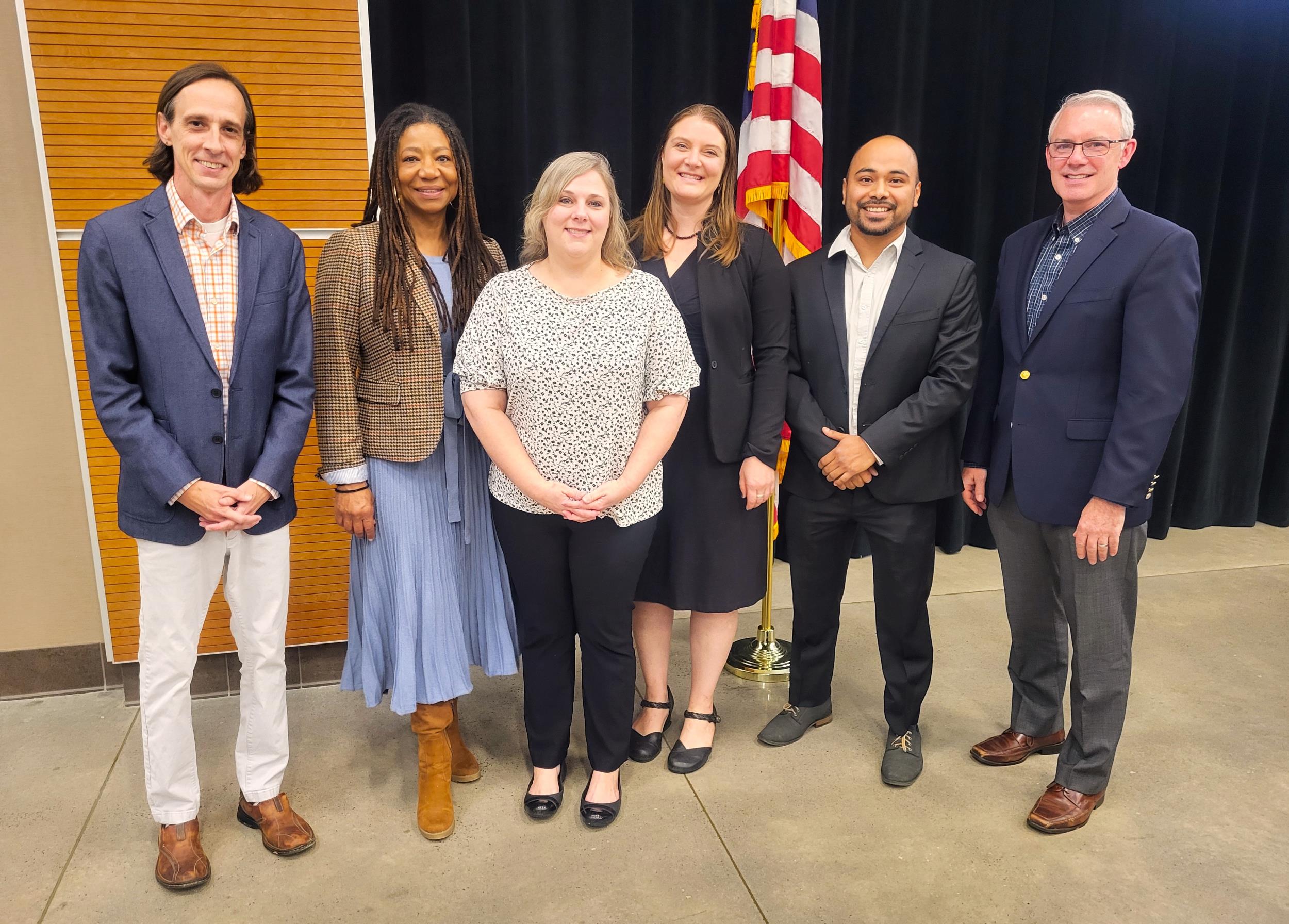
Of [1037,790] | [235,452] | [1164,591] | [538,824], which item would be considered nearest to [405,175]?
[235,452]

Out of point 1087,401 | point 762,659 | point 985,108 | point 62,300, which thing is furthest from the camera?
point 985,108

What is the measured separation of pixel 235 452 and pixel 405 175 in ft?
2.51

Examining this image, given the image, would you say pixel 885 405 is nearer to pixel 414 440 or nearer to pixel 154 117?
pixel 414 440

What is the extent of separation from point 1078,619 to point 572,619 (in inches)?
50.6

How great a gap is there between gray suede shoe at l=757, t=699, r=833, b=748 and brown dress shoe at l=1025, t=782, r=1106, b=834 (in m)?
0.66

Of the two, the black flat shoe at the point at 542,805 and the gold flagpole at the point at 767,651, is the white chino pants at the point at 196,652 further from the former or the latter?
the gold flagpole at the point at 767,651

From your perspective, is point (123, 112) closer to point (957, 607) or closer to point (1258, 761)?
→ point (957, 607)

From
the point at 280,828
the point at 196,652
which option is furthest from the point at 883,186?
the point at 280,828

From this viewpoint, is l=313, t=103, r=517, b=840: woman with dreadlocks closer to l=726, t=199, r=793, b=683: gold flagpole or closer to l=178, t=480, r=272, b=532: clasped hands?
l=178, t=480, r=272, b=532: clasped hands

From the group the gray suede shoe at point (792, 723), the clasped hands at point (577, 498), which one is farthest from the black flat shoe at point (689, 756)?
the clasped hands at point (577, 498)

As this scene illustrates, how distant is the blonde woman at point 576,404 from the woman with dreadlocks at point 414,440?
0.15 meters

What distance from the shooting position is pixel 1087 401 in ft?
7.32

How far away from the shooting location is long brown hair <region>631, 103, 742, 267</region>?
7.77 ft

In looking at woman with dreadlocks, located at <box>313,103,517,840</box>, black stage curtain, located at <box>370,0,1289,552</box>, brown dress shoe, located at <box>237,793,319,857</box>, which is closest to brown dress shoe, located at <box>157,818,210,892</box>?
brown dress shoe, located at <box>237,793,319,857</box>
